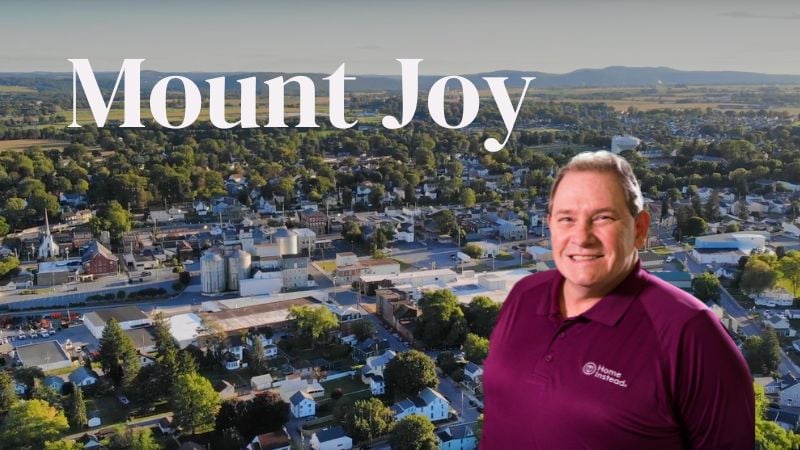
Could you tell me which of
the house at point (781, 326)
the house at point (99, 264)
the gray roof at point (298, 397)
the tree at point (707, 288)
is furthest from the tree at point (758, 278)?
the house at point (99, 264)

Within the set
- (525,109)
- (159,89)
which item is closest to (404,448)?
(159,89)

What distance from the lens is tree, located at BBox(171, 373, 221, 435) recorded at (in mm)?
4668

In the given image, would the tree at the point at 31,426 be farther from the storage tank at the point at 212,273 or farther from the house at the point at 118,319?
the storage tank at the point at 212,273

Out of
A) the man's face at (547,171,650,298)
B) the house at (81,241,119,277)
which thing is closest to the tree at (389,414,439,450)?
the man's face at (547,171,650,298)

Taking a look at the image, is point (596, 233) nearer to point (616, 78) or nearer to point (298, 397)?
point (298, 397)

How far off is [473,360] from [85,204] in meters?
8.79

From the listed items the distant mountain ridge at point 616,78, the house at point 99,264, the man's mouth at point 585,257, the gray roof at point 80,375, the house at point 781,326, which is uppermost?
the distant mountain ridge at point 616,78

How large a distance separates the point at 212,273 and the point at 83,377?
2556 millimetres

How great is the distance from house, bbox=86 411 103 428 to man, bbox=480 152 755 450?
15.6 feet

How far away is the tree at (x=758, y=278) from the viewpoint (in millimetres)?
7395

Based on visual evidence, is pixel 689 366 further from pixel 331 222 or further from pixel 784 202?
pixel 784 202

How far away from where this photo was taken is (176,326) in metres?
6.51

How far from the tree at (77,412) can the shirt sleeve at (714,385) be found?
16.2 feet

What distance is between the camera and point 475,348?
224 inches
